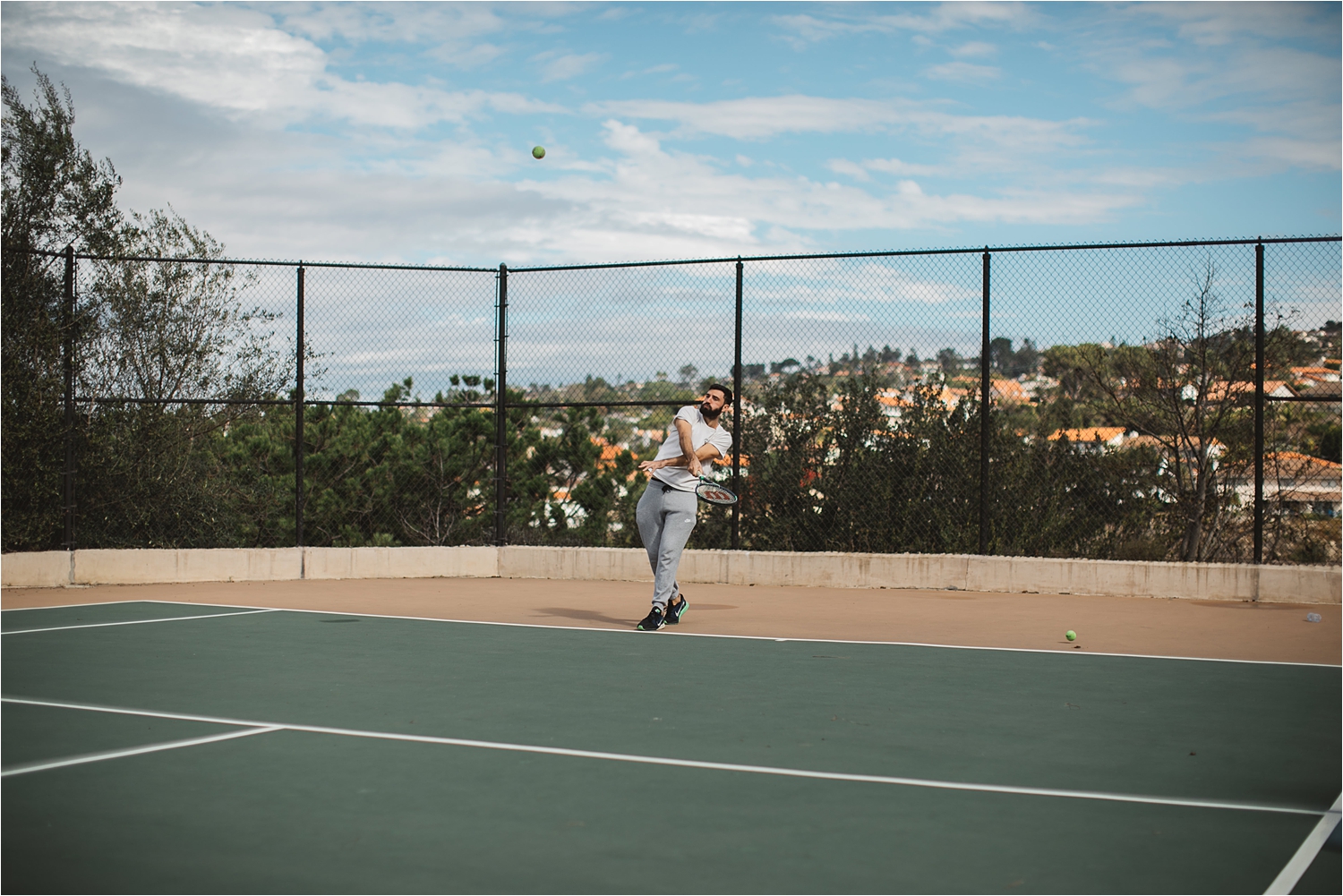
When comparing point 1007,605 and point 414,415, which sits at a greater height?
point 414,415

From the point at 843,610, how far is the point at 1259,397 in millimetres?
4061

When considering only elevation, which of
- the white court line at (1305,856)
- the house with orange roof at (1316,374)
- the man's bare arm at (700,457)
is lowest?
the white court line at (1305,856)

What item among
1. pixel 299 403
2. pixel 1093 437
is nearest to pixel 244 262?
pixel 299 403

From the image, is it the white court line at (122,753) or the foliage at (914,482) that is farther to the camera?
the foliage at (914,482)

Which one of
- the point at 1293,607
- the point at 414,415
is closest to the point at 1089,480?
the point at 1293,607

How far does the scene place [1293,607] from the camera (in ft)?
33.8

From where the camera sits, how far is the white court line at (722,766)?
428cm

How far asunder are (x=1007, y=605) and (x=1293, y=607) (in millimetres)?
2349

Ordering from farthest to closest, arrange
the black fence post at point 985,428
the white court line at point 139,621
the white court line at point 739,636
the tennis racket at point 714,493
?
the black fence post at point 985,428, the tennis racket at point 714,493, the white court line at point 139,621, the white court line at point 739,636

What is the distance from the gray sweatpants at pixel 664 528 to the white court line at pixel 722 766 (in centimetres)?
381

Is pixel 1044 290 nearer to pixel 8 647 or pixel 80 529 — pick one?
pixel 8 647

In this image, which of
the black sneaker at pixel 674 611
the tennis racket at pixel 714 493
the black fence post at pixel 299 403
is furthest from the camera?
the black fence post at pixel 299 403

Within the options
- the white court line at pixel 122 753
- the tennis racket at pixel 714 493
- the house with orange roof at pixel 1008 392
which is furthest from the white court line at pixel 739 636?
the house with orange roof at pixel 1008 392

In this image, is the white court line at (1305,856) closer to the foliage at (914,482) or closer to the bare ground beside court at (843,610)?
the bare ground beside court at (843,610)
